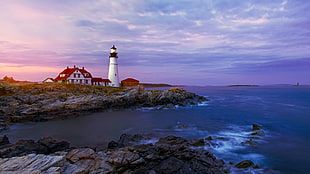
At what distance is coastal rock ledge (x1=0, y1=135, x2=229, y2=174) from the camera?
19.8ft

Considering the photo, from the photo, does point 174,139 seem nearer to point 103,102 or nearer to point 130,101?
point 103,102

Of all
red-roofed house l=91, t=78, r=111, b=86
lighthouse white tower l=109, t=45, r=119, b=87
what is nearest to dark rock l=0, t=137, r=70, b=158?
lighthouse white tower l=109, t=45, r=119, b=87

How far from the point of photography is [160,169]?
661cm

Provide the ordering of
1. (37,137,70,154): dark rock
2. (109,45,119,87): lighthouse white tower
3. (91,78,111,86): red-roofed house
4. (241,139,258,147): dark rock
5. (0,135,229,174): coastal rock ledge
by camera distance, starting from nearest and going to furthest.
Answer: (0,135,229,174): coastal rock ledge → (37,137,70,154): dark rock → (241,139,258,147): dark rock → (109,45,119,87): lighthouse white tower → (91,78,111,86): red-roofed house

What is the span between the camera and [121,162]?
21.1 ft

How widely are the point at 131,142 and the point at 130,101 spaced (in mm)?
18166

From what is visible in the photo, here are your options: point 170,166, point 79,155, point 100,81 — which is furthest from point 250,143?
point 100,81

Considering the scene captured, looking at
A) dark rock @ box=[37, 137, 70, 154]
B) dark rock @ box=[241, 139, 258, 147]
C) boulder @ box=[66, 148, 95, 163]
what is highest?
boulder @ box=[66, 148, 95, 163]

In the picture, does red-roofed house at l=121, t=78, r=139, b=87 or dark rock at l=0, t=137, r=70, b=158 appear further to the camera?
red-roofed house at l=121, t=78, r=139, b=87

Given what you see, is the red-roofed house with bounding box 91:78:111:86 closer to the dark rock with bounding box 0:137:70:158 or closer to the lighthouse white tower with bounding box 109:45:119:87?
the lighthouse white tower with bounding box 109:45:119:87

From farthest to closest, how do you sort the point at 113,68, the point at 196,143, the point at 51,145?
the point at 113,68, the point at 196,143, the point at 51,145

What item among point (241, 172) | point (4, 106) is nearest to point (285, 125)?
point (241, 172)

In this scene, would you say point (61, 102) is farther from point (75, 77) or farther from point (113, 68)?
point (113, 68)

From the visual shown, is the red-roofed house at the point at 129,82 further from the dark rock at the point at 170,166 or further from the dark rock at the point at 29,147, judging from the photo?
the dark rock at the point at 170,166
